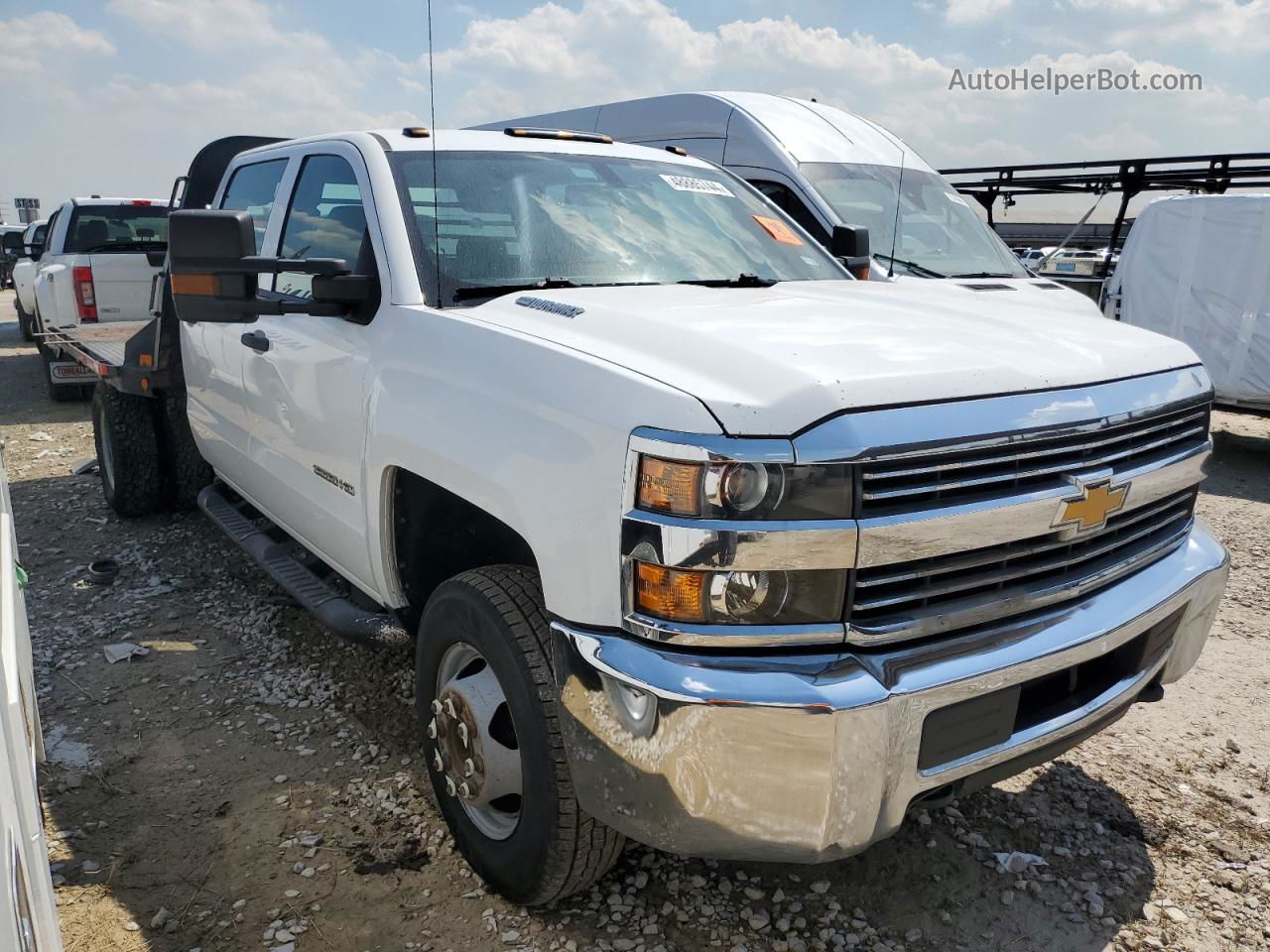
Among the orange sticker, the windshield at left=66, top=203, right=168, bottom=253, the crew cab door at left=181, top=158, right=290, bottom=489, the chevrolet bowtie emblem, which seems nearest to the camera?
the chevrolet bowtie emblem

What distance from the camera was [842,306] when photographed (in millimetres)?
2660

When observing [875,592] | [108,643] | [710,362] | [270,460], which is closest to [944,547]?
[875,592]

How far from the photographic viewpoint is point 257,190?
4.02 meters

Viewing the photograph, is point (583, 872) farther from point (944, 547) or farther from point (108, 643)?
point (108, 643)

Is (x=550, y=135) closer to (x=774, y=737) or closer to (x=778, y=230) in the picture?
(x=778, y=230)

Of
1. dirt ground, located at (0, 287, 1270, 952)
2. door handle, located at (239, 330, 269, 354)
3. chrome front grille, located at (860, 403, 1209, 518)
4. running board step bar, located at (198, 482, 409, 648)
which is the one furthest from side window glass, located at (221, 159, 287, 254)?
chrome front grille, located at (860, 403, 1209, 518)

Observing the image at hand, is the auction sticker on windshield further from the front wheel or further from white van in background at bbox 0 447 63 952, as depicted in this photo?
white van in background at bbox 0 447 63 952

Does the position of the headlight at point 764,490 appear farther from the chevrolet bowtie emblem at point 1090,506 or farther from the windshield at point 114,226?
the windshield at point 114,226

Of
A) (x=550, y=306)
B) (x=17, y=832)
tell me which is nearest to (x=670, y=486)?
(x=550, y=306)

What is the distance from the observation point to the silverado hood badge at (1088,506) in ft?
6.79

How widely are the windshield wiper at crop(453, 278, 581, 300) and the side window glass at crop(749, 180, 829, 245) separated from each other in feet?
14.4

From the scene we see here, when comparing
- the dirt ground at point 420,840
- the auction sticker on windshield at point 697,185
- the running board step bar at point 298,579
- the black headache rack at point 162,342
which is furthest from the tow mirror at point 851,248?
the black headache rack at point 162,342

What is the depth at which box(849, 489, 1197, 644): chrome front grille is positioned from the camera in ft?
6.22

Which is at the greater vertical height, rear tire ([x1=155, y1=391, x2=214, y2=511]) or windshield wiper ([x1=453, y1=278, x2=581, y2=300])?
windshield wiper ([x1=453, y1=278, x2=581, y2=300])
